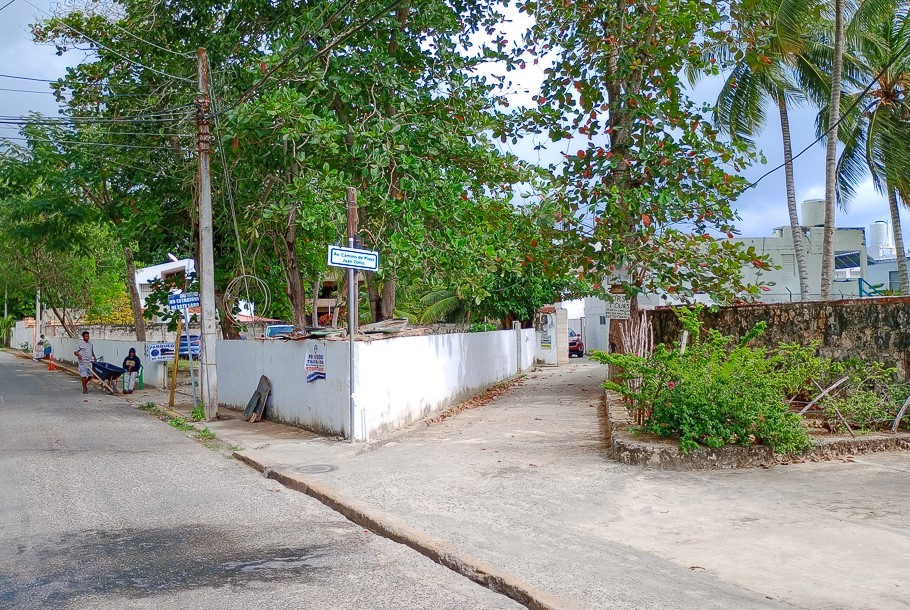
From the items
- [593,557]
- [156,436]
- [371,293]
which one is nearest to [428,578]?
[593,557]

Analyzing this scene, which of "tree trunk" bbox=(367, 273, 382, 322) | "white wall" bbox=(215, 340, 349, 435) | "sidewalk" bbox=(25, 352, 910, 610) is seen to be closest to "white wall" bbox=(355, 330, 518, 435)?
"white wall" bbox=(215, 340, 349, 435)

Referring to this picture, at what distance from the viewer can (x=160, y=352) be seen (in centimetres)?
2456

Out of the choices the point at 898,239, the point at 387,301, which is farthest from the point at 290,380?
the point at 898,239

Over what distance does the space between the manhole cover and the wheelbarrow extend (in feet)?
49.3

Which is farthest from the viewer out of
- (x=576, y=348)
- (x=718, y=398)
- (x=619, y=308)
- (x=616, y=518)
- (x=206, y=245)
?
(x=576, y=348)

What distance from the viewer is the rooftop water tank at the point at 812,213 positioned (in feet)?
123

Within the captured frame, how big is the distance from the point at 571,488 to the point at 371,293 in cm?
1088

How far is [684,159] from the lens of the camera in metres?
16.0

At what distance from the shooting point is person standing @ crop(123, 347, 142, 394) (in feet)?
76.6

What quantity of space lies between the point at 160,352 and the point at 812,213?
2865 centimetres

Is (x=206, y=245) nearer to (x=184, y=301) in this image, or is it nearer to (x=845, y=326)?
(x=184, y=301)

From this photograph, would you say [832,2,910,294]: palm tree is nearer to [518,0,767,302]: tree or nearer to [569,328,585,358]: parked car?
[518,0,767,302]: tree

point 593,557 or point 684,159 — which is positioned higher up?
point 684,159

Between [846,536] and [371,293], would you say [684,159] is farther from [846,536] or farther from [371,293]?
[846,536]
